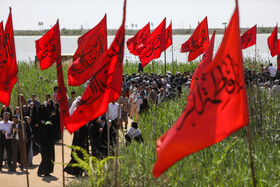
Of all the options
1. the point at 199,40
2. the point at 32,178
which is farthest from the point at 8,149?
the point at 199,40

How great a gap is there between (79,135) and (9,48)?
2813 mm

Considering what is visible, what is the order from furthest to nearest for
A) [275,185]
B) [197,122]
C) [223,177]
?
[223,177], [275,185], [197,122]

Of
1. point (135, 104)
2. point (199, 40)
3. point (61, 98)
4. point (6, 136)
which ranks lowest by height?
point (6, 136)

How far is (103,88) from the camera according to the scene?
316 inches

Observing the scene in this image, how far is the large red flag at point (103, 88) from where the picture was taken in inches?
312

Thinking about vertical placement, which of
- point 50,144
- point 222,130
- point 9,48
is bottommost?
point 50,144

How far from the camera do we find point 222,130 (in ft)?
19.5

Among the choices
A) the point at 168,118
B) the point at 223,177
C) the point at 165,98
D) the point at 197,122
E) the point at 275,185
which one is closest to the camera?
the point at 197,122

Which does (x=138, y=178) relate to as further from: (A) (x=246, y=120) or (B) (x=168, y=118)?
(B) (x=168, y=118)

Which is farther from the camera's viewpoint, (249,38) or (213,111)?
(249,38)

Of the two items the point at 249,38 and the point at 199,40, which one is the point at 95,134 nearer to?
the point at 199,40

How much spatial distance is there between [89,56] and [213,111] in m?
6.23

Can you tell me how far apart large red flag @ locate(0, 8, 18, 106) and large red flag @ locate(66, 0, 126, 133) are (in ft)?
8.74

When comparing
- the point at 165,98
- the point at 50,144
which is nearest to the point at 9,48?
the point at 50,144
